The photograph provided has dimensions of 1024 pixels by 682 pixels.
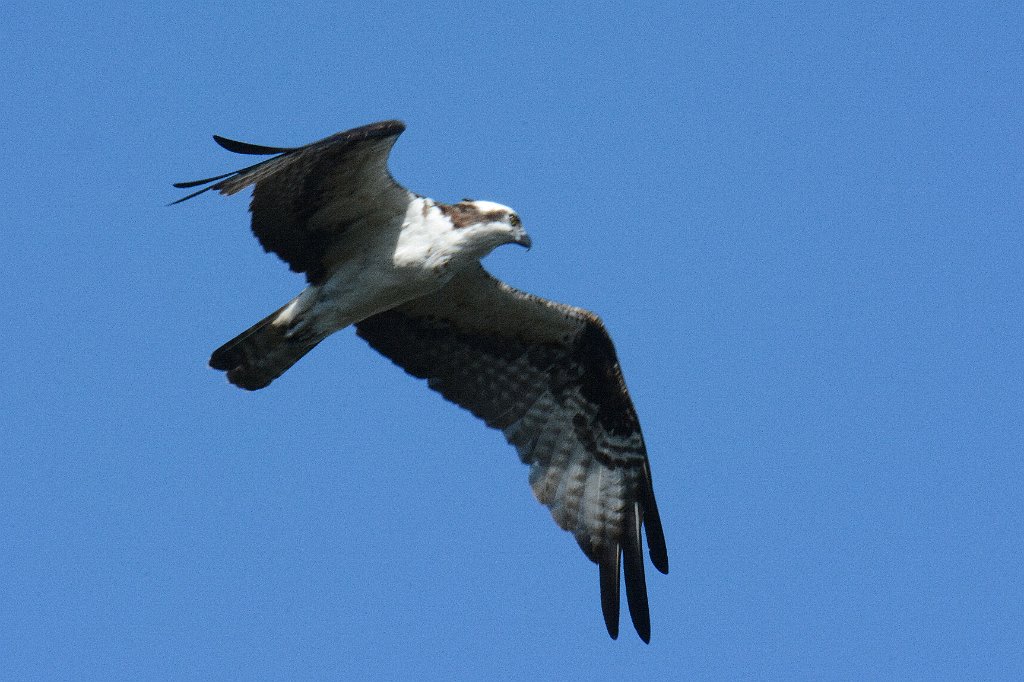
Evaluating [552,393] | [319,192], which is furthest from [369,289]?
[552,393]

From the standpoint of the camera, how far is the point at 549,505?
10.4m

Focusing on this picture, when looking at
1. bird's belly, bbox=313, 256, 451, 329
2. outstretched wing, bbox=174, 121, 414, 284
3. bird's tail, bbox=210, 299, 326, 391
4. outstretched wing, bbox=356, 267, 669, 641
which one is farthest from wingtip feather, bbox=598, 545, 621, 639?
outstretched wing, bbox=174, 121, 414, 284

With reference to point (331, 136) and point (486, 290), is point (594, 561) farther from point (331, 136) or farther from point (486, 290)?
point (331, 136)

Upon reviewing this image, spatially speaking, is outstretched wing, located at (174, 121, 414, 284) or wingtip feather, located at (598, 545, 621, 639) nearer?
outstretched wing, located at (174, 121, 414, 284)

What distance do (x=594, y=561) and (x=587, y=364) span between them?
1427mm

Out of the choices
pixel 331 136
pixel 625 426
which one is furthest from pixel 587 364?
pixel 331 136

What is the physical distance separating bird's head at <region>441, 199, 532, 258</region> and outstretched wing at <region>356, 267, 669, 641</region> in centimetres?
89

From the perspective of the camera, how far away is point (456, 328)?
10.4 meters

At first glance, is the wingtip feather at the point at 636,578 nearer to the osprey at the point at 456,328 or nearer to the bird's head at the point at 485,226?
→ the osprey at the point at 456,328

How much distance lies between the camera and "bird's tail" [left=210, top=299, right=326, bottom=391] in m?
9.59

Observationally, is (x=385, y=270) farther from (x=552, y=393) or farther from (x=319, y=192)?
(x=552, y=393)

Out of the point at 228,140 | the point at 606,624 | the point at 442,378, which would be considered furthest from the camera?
the point at 442,378

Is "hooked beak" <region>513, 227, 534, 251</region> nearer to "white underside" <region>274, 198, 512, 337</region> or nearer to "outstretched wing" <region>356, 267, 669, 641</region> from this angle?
"white underside" <region>274, 198, 512, 337</region>

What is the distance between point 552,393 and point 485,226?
1990 millimetres
